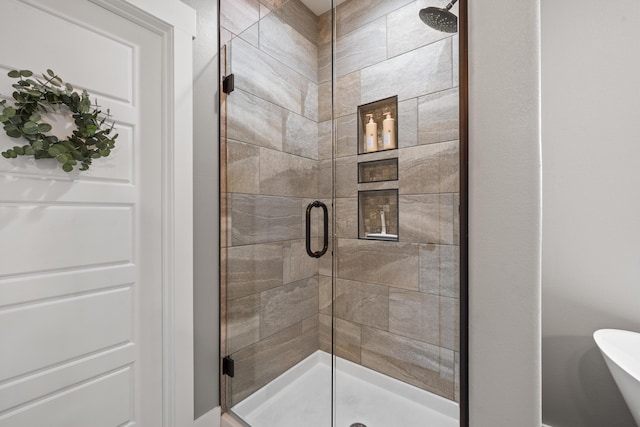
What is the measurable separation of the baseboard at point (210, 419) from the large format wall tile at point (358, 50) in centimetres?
181

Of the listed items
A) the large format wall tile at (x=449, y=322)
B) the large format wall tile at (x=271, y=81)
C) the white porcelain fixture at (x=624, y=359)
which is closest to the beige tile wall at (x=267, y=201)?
the large format wall tile at (x=271, y=81)

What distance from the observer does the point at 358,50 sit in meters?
1.42

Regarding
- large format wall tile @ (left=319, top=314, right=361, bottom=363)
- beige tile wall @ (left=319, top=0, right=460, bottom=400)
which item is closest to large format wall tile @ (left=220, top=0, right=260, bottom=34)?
beige tile wall @ (left=319, top=0, right=460, bottom=400)

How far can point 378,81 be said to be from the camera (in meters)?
1.38

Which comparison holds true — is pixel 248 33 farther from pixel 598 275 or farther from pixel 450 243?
pixel 598 275

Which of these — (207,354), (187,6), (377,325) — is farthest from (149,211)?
(377,325)

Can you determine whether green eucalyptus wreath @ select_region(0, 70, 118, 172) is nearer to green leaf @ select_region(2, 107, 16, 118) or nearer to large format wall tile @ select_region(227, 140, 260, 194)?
green leaf @ select_region(2, 107, 16, 118)

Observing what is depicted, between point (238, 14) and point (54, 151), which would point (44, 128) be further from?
point (238, 14)

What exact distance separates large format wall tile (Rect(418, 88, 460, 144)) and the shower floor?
111cm

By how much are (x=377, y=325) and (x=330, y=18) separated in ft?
5.12

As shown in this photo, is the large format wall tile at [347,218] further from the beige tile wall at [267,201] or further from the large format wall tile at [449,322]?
the large format wall tile at [449,322]

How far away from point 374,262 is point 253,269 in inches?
24.9

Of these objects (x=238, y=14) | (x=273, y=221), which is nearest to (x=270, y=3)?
(x=238, y=14)

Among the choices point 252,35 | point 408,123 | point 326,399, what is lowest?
point 326,399
